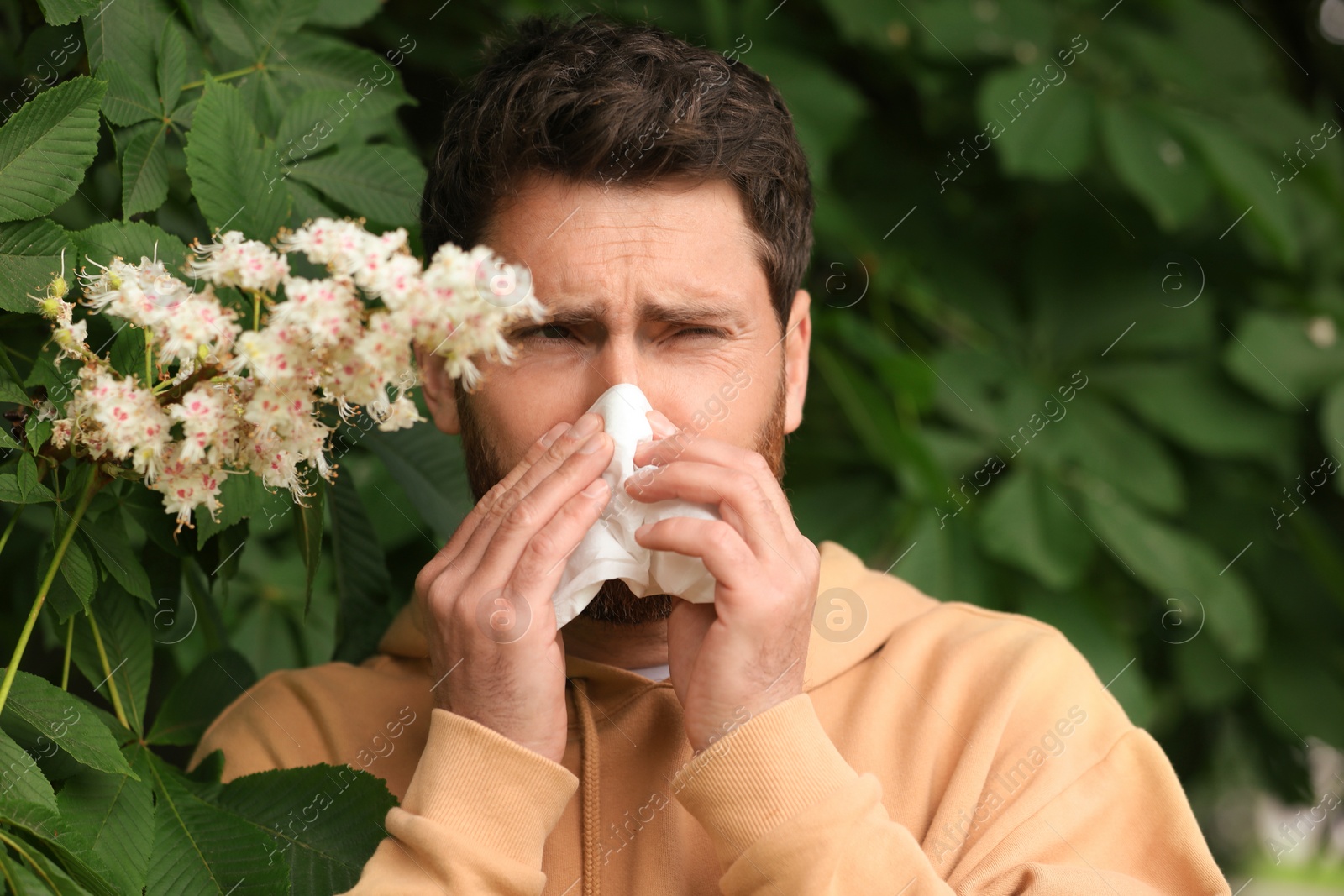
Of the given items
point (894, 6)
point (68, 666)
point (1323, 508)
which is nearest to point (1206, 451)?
point (1323, 508)

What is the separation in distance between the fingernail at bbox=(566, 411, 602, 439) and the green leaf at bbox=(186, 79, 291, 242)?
0.41 meters

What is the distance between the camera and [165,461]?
897 millimetres

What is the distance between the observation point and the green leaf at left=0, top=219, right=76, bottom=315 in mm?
1000

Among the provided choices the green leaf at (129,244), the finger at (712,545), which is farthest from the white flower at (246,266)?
the finger at (712,545)

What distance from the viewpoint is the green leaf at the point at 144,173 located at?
115 cm

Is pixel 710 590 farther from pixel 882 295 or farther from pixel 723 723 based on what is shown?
pixel 882 295

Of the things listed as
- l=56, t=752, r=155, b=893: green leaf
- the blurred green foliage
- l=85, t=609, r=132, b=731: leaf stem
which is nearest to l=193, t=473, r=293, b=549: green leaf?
l=85, t=609, r=132, b=731: leaf stem

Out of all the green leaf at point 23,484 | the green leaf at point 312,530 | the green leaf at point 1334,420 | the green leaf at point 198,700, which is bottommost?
the green leaf at point 198,700

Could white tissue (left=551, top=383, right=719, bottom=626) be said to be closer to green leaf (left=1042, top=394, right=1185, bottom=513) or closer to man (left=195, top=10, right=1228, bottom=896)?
man (left=195, top=10, right=1228, bottom=896)

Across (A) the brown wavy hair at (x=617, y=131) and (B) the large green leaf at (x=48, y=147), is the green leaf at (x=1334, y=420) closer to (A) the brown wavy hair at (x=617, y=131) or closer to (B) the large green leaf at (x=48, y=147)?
(A) the brown wavy hair at (x=617, y=131)

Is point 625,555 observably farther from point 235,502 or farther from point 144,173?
point 144,173

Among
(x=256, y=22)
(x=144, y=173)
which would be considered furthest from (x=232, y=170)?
(x=256, y=22)

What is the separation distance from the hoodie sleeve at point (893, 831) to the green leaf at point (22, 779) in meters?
0.58

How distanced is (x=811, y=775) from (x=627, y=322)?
57 centimetres
